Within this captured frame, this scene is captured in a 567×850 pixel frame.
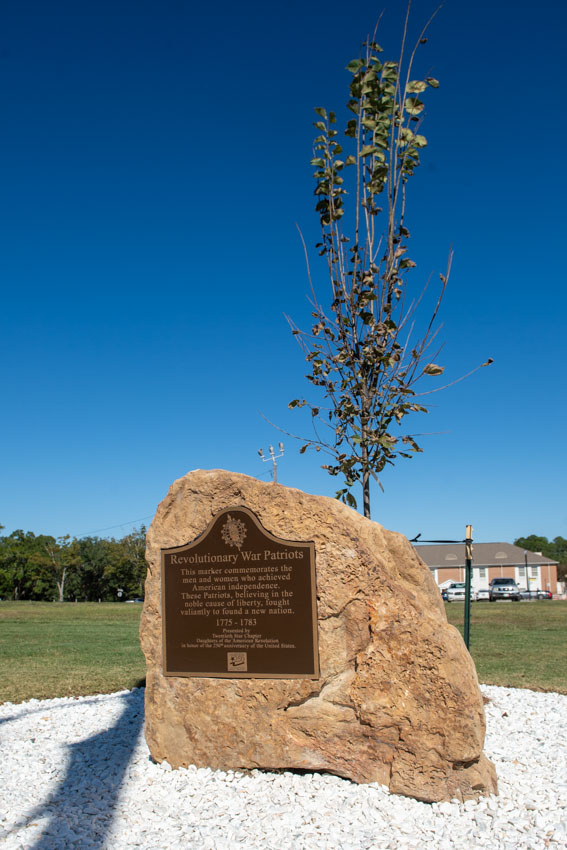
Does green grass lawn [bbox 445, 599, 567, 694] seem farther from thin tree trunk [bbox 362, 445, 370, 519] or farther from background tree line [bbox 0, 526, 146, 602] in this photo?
background tree line [bbox 0, 526, 146, 602]

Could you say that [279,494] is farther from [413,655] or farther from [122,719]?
[122,719]

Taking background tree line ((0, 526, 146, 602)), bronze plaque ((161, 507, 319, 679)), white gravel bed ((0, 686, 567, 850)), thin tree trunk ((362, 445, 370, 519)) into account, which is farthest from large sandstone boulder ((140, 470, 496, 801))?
background tree line ((0, 526, 146, 602))

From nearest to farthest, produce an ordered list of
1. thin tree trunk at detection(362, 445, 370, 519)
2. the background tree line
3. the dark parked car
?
thin tree trunk at detection(362, 445, 370, 519) < the dark parked car < the background tree line

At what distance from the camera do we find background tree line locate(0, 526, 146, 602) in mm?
47406

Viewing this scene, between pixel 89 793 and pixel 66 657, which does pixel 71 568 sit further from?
pixel 89 793

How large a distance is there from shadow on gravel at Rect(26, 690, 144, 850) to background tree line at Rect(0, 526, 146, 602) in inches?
1697

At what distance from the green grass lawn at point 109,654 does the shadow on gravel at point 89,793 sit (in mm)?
2755

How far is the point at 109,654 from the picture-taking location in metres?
12.7

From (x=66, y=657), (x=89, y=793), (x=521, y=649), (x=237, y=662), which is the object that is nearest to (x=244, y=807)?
(x=237, y=662)

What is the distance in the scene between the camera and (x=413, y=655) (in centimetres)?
481

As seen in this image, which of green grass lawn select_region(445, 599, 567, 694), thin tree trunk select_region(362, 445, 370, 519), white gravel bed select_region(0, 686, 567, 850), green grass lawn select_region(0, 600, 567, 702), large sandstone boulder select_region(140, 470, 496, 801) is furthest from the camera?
green grass lawn select_region(445, 599, 567, 694)

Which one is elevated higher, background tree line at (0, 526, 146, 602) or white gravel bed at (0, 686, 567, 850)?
white gravel bed at (0, 686, 567, 850)

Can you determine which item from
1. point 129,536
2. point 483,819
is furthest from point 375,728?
point 129,536

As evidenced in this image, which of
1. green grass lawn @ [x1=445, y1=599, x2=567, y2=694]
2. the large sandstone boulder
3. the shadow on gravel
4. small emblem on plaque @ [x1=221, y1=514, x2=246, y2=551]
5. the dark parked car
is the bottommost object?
the dark parked car
